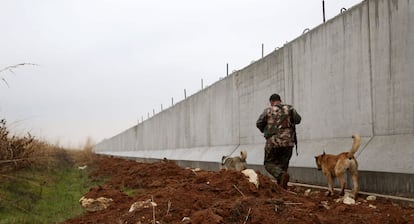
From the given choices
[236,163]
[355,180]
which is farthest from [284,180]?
[236,163]

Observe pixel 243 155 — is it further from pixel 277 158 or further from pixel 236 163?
pixel 277 158

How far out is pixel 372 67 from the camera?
754cm

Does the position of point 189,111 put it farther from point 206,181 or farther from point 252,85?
point 206,181

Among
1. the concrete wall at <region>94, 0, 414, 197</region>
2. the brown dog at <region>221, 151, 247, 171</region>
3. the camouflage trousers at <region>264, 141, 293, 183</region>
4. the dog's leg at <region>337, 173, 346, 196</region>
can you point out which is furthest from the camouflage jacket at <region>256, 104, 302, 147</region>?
the dog's leg at <region>337, 173, 346, 196</region>

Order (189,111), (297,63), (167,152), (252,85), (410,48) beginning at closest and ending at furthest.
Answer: (410,48)
(297,63)
(252,85)
(189,111)
(167,152)

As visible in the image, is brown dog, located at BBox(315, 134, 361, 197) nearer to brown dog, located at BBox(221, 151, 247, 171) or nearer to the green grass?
brown dog, located at BBox(221, 151, 247, 171)

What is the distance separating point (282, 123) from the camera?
8523 mm

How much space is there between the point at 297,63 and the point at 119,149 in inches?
1678

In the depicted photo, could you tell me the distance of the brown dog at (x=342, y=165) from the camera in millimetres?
6684

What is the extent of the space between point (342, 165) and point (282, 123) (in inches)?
74.7

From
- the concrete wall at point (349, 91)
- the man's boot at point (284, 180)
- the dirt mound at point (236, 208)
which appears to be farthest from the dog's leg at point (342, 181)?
the man's boot at point (284, 180)

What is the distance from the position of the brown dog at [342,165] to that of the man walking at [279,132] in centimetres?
111

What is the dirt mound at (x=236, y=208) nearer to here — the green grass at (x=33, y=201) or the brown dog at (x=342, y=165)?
the brown dog at (x=342, y=165)

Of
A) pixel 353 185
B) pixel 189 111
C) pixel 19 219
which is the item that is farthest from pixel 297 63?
pixel 189 111
